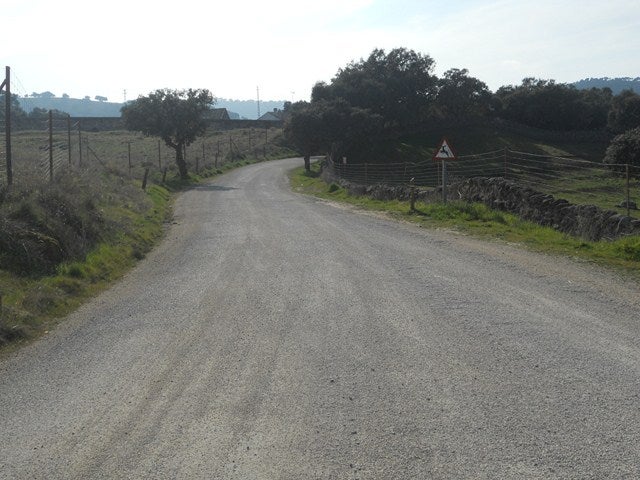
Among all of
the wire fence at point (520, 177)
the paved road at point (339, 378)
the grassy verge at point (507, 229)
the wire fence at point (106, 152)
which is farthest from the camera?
the wire fence at point (520, 177)

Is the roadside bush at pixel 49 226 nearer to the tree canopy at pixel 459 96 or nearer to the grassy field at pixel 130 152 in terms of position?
the grassy field at pixel 130 152

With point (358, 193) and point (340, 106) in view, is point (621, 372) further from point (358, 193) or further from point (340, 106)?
point (340, 106)

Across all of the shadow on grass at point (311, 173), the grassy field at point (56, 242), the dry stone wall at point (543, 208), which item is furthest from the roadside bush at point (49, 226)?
the shadow on grass at point (311, 173)

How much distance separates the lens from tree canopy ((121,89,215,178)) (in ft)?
146

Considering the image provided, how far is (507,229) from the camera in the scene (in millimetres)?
15656

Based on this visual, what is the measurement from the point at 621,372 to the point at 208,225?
15.0 metres

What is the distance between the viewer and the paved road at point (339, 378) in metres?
4.38

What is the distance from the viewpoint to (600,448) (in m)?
4.34

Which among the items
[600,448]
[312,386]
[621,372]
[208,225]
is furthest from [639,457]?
[208,225]

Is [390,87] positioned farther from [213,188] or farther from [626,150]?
[213,188]

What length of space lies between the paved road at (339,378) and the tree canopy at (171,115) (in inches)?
1382

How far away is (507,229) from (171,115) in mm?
33433

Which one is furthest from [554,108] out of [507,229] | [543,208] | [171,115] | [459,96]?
[507,229]

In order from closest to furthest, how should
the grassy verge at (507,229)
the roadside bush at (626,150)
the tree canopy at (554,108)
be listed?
1. the grassy verge at (507,229)
2. the roadside bush at (626,150)
3. the tree canopy at (554,108)
